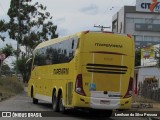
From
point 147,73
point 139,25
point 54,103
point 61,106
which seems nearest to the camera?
point 61,106

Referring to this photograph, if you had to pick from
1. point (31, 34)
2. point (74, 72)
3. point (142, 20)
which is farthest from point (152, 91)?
point (142, 20)

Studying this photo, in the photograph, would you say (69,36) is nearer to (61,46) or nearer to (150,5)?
(61,46)

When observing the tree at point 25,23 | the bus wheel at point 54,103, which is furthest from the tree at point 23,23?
the bus wheel at point 54,103

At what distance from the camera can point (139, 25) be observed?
300 feet

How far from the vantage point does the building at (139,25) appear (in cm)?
9044

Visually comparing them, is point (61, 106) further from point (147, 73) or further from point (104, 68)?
point (147, 73)

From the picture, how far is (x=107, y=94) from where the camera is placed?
19.8 metres

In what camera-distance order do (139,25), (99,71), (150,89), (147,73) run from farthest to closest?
(139,25), (147,73), (150,89), (99,71)

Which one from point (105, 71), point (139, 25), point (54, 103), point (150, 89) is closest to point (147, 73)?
point (150, 89)

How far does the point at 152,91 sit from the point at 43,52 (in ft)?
41.7

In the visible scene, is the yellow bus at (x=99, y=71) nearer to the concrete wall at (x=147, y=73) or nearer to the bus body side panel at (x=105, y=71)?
the bus body side panel at (x=105, y=71)

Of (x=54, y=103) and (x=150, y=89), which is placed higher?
(x=54, y=103)

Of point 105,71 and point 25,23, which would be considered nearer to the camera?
point 105,71

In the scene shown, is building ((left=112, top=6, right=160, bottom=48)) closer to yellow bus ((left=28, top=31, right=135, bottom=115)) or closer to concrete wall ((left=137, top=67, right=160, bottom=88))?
concrete wall ((left=137, top=67, right=160, bottom=88))
